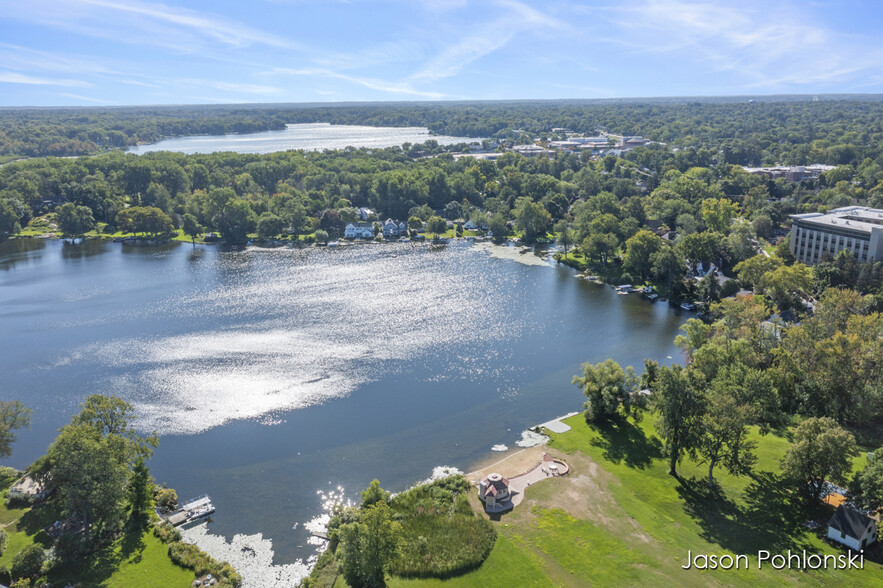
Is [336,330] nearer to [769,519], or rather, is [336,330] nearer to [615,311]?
[615,311]

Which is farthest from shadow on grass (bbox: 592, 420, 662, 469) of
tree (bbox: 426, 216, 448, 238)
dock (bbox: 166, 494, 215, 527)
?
tree (bbox: 426, 216, 448, 238)

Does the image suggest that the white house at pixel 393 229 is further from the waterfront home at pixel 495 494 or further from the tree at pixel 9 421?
the waterfront home at pixel 495 494

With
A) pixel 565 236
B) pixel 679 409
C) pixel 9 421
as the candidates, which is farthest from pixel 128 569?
pixel 565 236

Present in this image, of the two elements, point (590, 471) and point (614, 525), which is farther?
point (590, 471)

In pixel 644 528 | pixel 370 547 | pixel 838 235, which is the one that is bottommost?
pixel 644 528

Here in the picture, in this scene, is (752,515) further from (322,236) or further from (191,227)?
(191,227)

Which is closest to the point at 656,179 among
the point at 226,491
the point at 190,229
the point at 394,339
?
the point at 394,339

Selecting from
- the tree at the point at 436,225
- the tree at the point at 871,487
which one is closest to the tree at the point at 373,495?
the tree at the point at 871,487
